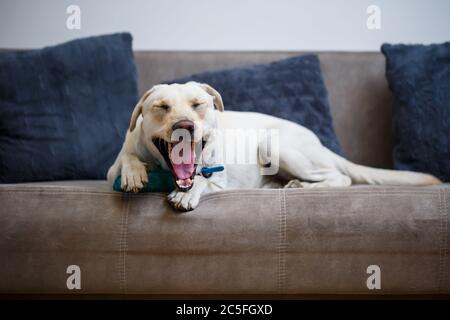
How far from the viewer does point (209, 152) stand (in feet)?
5.95

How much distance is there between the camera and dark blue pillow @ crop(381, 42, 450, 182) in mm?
2348

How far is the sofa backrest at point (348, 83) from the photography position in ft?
8.73

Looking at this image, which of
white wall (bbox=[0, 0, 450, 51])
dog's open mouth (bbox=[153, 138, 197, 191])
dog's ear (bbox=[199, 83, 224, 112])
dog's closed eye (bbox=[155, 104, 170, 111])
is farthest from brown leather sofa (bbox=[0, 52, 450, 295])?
white wall (bbox=[0, 0, 450, 51])

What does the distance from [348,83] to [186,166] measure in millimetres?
1443

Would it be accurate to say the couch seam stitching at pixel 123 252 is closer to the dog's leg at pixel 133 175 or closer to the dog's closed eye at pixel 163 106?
the dog's leg at pixel 133 175

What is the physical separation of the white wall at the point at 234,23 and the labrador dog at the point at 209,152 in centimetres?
88

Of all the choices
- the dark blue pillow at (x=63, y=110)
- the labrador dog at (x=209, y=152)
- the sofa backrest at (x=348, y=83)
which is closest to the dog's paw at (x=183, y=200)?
the labrador dog at (x=209, y=152)

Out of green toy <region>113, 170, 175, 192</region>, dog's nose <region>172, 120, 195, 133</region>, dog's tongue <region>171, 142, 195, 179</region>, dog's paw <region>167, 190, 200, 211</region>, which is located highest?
dog's nose <region>172, 120, 195, 133</region>

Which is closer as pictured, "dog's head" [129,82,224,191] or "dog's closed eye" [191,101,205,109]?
"dog's head" [129,82,224,191]

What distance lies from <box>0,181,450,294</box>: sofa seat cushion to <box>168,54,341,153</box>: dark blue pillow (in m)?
1.01

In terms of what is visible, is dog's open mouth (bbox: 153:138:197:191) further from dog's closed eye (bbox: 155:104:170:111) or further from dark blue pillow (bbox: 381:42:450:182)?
dark blue pillow (bbox: 381:42:450:182)

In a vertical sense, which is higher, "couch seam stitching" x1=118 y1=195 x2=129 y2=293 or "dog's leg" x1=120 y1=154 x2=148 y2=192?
"dog's leg" x1=120 y1=154 x2=148 y2=192

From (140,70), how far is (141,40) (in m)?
0.33
